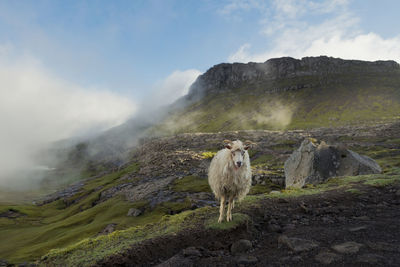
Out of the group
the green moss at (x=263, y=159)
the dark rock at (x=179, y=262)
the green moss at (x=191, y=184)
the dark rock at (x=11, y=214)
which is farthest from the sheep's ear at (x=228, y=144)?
the dark rock at (x=11, y=214)

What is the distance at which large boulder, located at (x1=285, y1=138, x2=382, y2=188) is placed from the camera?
110ft

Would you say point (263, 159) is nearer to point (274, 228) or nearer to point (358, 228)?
point (274, 228)

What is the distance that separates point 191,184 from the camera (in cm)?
6781

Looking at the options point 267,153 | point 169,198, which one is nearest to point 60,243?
point 169,198

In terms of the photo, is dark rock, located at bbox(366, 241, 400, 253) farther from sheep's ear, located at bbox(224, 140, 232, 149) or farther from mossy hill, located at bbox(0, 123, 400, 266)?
sheep's ear, located at bbox(224, 140, 232, 149)

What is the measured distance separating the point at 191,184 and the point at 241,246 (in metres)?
56.6

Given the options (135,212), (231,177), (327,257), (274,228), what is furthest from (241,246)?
(135,212)

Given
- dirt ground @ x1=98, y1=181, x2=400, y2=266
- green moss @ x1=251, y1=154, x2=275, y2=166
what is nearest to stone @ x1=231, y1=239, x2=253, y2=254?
dirt ground @ x1=98, y1=181, x2=400, y2=266

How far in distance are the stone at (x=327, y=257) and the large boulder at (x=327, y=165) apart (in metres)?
26.4

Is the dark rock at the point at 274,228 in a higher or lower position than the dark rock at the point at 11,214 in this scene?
higher

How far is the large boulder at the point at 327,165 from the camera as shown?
33.7 metres

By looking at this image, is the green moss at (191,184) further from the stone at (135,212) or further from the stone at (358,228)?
the stone at (358,228)

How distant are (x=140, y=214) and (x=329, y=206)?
4577 cm

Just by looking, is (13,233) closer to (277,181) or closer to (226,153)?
(277,181)
